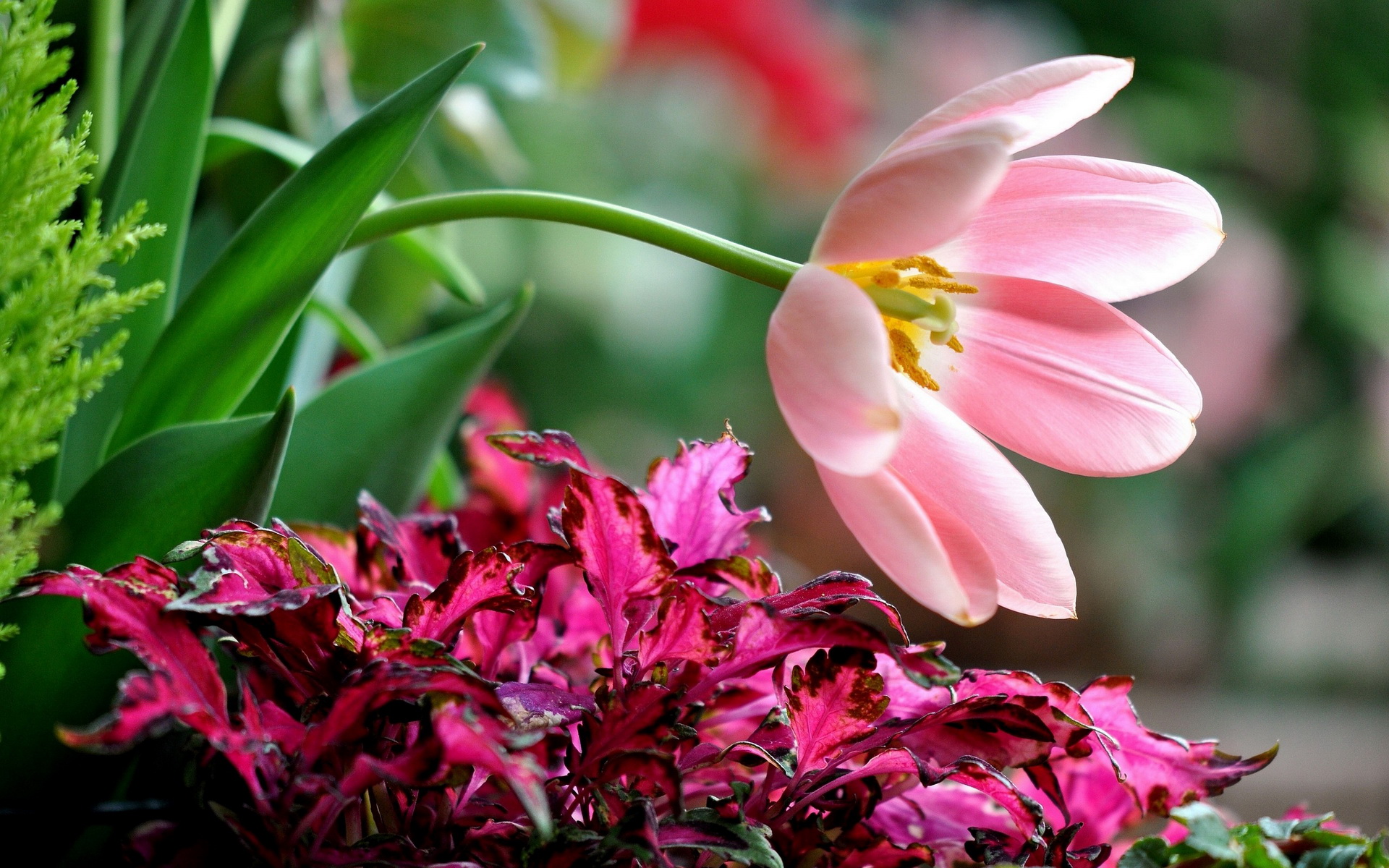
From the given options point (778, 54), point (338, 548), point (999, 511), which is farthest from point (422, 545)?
point (778, 54)

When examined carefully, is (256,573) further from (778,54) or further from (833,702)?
(778,54)

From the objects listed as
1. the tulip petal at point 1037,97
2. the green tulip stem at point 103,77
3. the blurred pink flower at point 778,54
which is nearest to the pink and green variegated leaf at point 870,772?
the tulip petal at point 1037,97

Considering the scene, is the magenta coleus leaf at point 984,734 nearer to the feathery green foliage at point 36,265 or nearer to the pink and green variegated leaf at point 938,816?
the pink and green variegated leaf at point 938,816

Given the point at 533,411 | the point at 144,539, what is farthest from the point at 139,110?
the point at 533,411

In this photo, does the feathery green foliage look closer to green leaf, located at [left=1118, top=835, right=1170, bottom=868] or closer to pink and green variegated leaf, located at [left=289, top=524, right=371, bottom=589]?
pink and green variegated leaf, located at [left=289, top=524, right=371, bottom=589]

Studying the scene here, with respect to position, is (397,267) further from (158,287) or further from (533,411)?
(533,411)

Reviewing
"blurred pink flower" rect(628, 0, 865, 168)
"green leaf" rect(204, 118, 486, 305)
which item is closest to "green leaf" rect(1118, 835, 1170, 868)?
"green leaf" rect(204, 118, 486, 305)
